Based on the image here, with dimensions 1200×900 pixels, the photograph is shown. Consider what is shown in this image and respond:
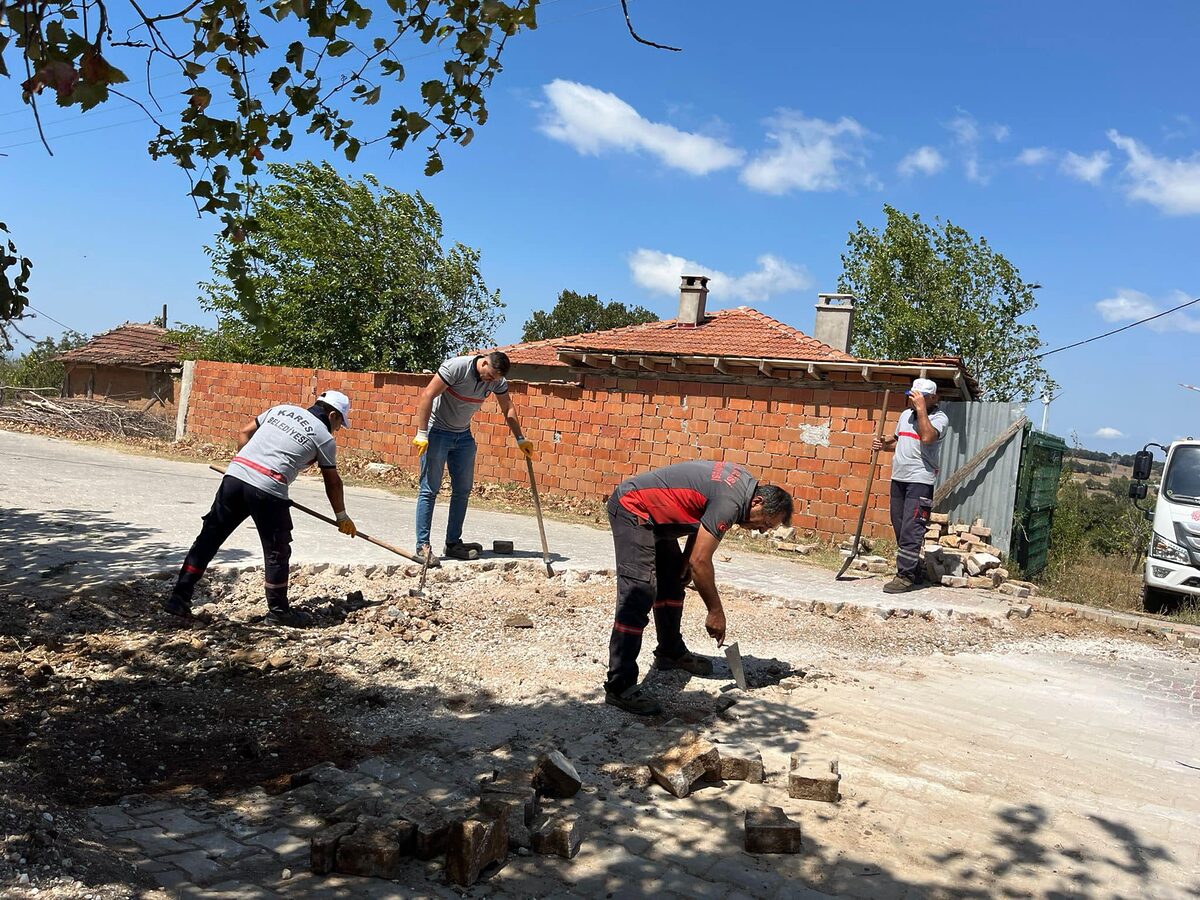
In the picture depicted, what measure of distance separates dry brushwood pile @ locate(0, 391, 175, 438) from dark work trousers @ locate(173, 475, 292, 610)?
17.7 meters

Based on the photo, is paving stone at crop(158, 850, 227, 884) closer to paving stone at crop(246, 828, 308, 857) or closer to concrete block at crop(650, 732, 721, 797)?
paving stone at crop(246, 828, 308, 857)

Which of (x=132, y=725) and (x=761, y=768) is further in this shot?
(x=132, y=725)

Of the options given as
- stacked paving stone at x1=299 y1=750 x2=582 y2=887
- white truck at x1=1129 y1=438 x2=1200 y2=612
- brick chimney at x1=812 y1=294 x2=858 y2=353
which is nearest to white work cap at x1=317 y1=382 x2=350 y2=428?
stacked paving stone at x1=299 y1=750 x2=582 y2=887

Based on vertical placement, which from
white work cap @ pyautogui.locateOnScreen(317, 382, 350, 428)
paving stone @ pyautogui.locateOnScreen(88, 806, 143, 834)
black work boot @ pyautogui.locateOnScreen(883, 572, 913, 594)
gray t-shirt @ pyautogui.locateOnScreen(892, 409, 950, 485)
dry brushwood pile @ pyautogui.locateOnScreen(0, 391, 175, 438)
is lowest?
paving stone @ pyautogui.locateOnScreen(88, 806, 143, 834)

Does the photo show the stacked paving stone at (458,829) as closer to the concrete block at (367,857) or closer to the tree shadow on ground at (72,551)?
the concrete block at (367,857)

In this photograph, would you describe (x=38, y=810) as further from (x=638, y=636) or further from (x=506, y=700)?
(x=638, y=636)

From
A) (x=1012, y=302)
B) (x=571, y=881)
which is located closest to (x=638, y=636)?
(x=571, y=881)

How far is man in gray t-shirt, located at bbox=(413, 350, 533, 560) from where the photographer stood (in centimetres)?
747

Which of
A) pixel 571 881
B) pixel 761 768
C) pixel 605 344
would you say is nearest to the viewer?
pixel 571 881

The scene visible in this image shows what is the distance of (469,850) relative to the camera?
2861 millimetres

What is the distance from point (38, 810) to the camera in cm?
300

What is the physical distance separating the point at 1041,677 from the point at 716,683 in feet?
7.71

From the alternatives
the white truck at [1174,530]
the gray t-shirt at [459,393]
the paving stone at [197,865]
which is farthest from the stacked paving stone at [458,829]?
Result: the white truck at [1174,530]

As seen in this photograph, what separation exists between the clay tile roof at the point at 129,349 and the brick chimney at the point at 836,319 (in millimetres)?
19952
